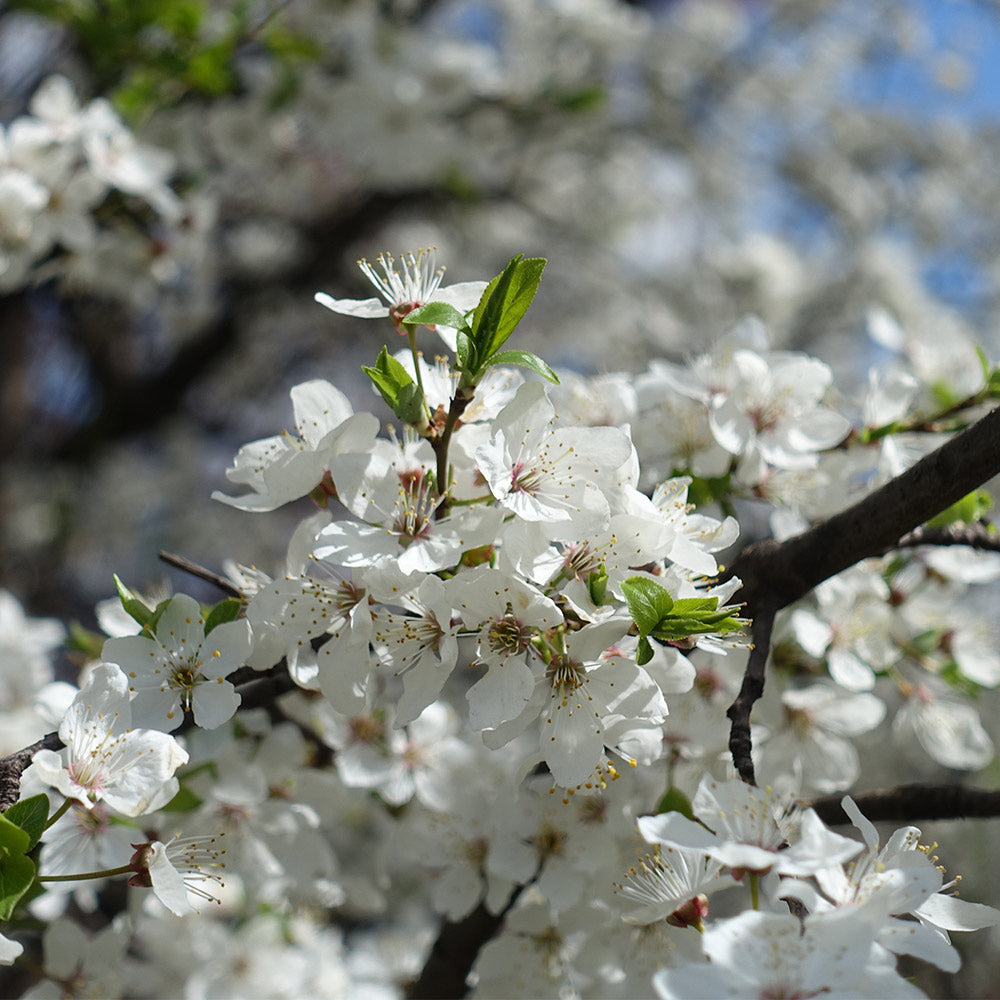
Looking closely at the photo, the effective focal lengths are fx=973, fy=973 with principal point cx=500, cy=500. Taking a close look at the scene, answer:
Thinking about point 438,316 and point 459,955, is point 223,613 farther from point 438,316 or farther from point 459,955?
point 459,955

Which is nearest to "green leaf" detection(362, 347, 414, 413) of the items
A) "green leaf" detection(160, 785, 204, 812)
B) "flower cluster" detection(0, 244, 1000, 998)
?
"flower cluster" detection(0, 244, 1000, 998)

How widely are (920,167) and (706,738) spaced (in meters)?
5.76

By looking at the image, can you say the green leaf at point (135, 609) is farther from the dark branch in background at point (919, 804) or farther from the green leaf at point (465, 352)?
the dark branch in background at point (919, 804)

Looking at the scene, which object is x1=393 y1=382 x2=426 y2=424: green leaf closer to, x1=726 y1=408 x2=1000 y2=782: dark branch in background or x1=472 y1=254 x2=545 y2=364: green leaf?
x1=472 y1=254 x2=545 y2=364: green leaf

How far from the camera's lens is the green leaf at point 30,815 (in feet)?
3.10

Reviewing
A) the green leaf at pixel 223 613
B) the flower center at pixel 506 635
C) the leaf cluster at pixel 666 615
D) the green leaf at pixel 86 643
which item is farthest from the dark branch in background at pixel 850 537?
the green leaf at pixel 86 643

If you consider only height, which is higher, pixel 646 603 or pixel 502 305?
pixel 502 305

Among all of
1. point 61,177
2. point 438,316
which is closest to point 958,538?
point 438,316

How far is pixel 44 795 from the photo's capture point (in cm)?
95

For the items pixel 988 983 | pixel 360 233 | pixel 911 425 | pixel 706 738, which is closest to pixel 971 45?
pixel 360 233

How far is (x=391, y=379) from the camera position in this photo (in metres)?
1.06

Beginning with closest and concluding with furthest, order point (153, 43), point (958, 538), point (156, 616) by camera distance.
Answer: point (156, 616)
point (958, 538)
point (153, 43)

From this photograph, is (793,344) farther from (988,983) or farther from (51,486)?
(51,486)

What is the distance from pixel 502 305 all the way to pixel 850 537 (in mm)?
500
